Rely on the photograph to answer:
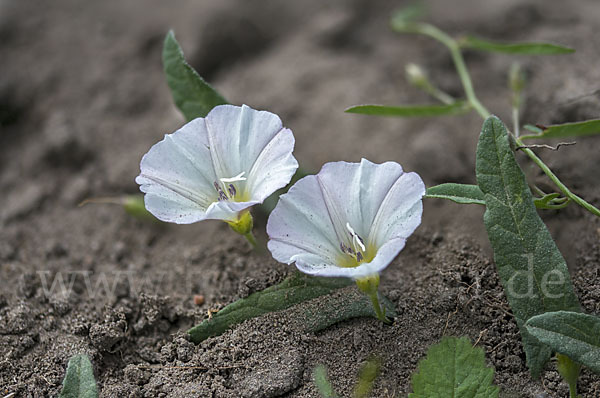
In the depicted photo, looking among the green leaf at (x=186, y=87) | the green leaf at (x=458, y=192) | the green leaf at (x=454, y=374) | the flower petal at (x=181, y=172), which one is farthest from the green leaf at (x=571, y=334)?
the green leaf at (x=186, y=87)

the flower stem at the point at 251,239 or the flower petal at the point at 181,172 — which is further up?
the flower petal at the point at 181,172

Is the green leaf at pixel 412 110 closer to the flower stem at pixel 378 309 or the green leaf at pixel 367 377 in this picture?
the flower stem at pixel 378 309

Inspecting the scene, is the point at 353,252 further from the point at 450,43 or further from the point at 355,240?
the point at 450,43

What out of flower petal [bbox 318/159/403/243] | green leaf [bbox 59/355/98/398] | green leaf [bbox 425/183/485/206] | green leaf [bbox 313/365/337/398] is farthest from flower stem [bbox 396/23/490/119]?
green leaf [bbox 59/355/98/398]

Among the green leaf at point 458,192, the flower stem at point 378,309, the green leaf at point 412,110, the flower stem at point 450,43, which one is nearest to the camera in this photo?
the flower stem at point 378,309

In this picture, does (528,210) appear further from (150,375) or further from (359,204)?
(150,375)

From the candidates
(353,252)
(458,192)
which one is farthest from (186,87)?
(458,192)
